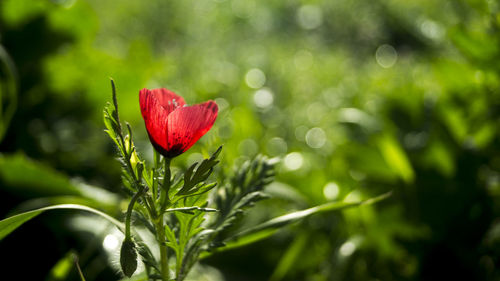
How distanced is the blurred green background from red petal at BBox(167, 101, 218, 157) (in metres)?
0.11

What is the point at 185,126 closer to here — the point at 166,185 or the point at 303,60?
the point at 166,185

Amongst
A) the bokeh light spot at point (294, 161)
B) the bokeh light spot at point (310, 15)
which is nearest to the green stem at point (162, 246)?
the bokeh light spot at point (294, 161)

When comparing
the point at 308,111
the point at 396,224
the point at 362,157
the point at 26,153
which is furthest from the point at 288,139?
the point at 26,153

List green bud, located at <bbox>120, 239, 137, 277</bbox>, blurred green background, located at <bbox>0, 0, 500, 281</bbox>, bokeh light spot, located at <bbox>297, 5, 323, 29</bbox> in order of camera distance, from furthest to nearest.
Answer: bokeh light spot, located at <bbox>297, 5, 323, 29</bbox> < blurred green background, located at <bbox>0, 0, 500, 281</bbox> < green bud, located at <bbox>120, 239, 137, 277</bbox>

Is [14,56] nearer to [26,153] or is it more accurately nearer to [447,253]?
[26,153]

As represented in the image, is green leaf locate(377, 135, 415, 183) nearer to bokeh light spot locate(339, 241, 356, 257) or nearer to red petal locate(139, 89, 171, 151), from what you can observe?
bokeh light spot locate(339, 241, 356, 257)

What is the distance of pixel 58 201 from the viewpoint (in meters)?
0.57

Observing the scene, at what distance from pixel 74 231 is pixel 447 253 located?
0.49 meters

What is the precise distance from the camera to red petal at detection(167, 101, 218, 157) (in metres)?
0.32

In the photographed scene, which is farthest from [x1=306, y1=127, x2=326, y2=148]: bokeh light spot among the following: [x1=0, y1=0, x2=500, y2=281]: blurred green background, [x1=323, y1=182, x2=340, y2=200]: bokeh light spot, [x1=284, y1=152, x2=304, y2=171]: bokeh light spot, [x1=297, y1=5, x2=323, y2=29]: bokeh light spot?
[x1=297, y1=5, x2=323, y2=29]: bokeh light spot

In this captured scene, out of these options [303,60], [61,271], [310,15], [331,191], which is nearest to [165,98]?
[61,271]

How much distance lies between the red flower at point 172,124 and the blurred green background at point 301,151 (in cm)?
11

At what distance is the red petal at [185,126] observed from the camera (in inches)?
12.6

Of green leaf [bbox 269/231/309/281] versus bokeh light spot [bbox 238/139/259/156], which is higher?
bokeh light spot [bbox 238/139/259/156]
